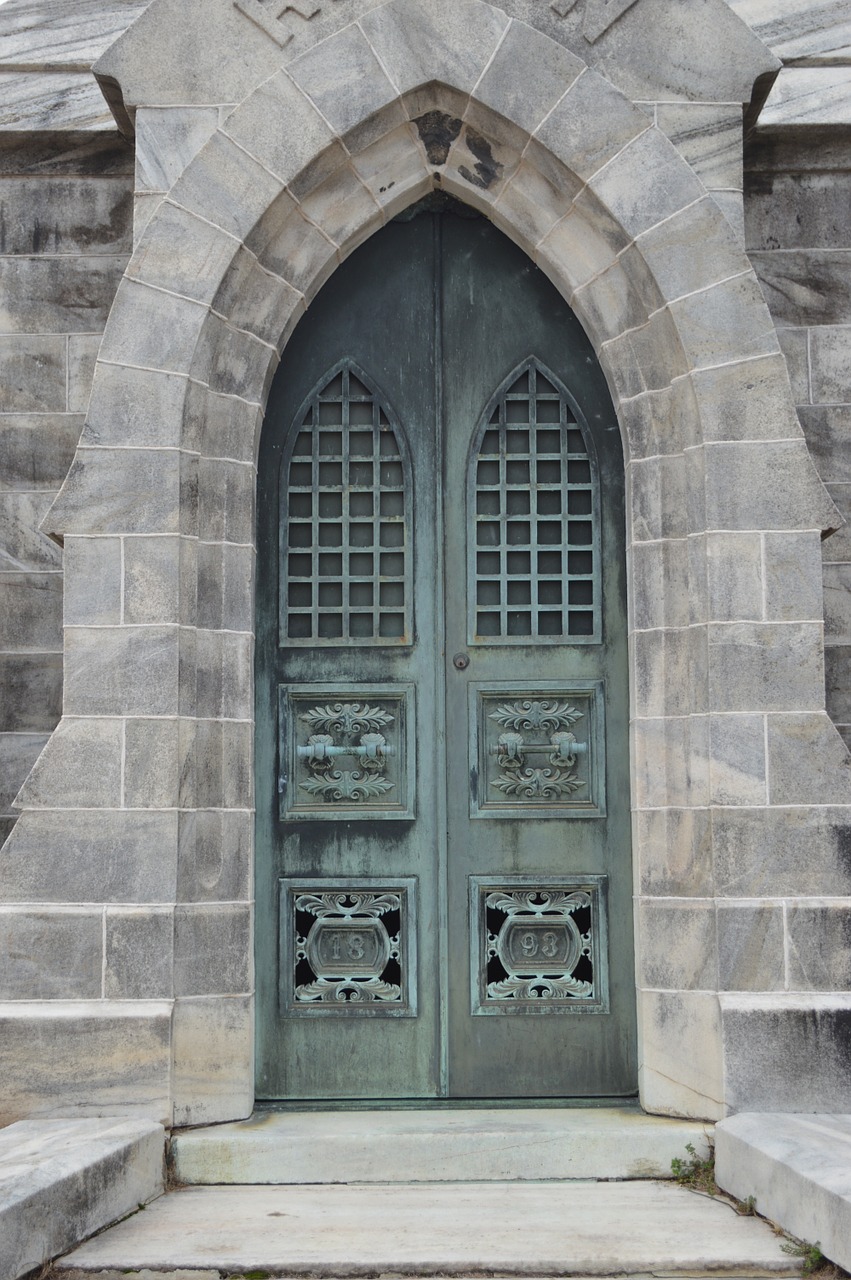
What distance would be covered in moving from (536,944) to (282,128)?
3987 mm

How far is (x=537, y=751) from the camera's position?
22.6ft

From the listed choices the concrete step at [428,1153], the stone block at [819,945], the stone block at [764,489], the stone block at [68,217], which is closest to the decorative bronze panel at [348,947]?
the concrete step at [428,1153]

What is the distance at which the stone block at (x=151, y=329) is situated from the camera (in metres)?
6.45

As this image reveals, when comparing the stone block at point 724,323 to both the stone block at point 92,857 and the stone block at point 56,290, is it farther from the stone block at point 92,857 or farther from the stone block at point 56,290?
the stone block at point 92,857

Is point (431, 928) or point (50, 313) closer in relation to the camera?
point (431, 928)

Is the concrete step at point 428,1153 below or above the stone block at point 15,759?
below

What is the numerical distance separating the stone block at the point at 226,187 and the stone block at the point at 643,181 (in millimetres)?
1538

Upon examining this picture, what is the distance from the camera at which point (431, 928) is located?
268 inches

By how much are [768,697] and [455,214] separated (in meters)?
2.92

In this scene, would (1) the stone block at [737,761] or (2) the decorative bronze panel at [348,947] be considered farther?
(2) the decorative bronze panel at [348,947]

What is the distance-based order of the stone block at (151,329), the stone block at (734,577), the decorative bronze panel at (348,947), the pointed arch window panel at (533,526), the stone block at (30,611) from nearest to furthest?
the stone block at (734,577)
the stone block at (151,329)
the decorative bronze panel at (348,947)
the pointed arch window panel at (533,526)
the stone block at (30,611)

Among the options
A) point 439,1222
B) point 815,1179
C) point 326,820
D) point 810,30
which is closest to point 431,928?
point 326,820

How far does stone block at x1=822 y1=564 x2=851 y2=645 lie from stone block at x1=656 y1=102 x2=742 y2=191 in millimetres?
2049

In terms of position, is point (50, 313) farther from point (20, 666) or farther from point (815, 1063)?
point (815, 1063)
